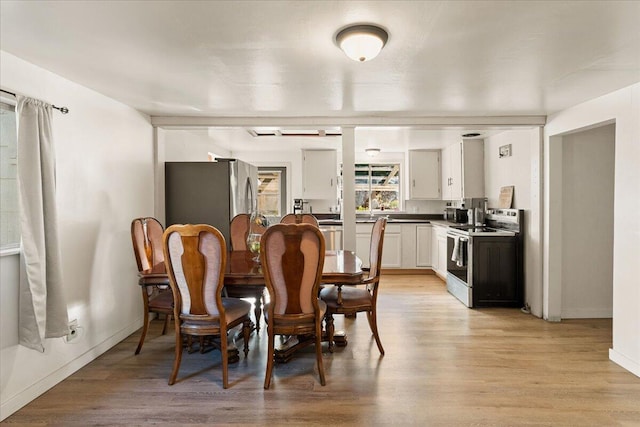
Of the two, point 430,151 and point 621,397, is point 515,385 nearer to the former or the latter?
point 621,397

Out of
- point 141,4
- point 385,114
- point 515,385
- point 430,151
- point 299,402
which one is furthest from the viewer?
point 430,151

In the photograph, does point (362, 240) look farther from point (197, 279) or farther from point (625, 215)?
point (197, 279)

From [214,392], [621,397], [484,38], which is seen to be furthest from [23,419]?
[621,397]

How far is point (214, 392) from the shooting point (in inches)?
94.9

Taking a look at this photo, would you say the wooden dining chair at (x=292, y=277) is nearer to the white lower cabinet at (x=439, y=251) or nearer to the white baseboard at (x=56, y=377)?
the white baseboard at (x=56, y=377)

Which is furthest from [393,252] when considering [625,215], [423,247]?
[625,215]

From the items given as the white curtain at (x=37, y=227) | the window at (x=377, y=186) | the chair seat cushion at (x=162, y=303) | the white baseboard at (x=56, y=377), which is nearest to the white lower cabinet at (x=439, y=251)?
the window at (x=377, y=186)

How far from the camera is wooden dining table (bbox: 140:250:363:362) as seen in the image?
2559mm

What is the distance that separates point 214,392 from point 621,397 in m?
2.57

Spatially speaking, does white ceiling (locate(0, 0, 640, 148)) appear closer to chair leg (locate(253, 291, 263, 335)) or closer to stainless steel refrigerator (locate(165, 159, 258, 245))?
stainless steel refrigerator (locate(165, 159, 258, 245))

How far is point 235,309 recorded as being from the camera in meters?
2.65

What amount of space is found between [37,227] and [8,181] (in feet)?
1.11

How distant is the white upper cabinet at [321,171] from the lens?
629cm

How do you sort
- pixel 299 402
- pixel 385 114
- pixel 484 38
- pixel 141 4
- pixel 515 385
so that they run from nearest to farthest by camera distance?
1. pixel 141 4
2. pixel 484 38
3. pixel 299 402
4. pixel 515 385
5. pixel 385 114
